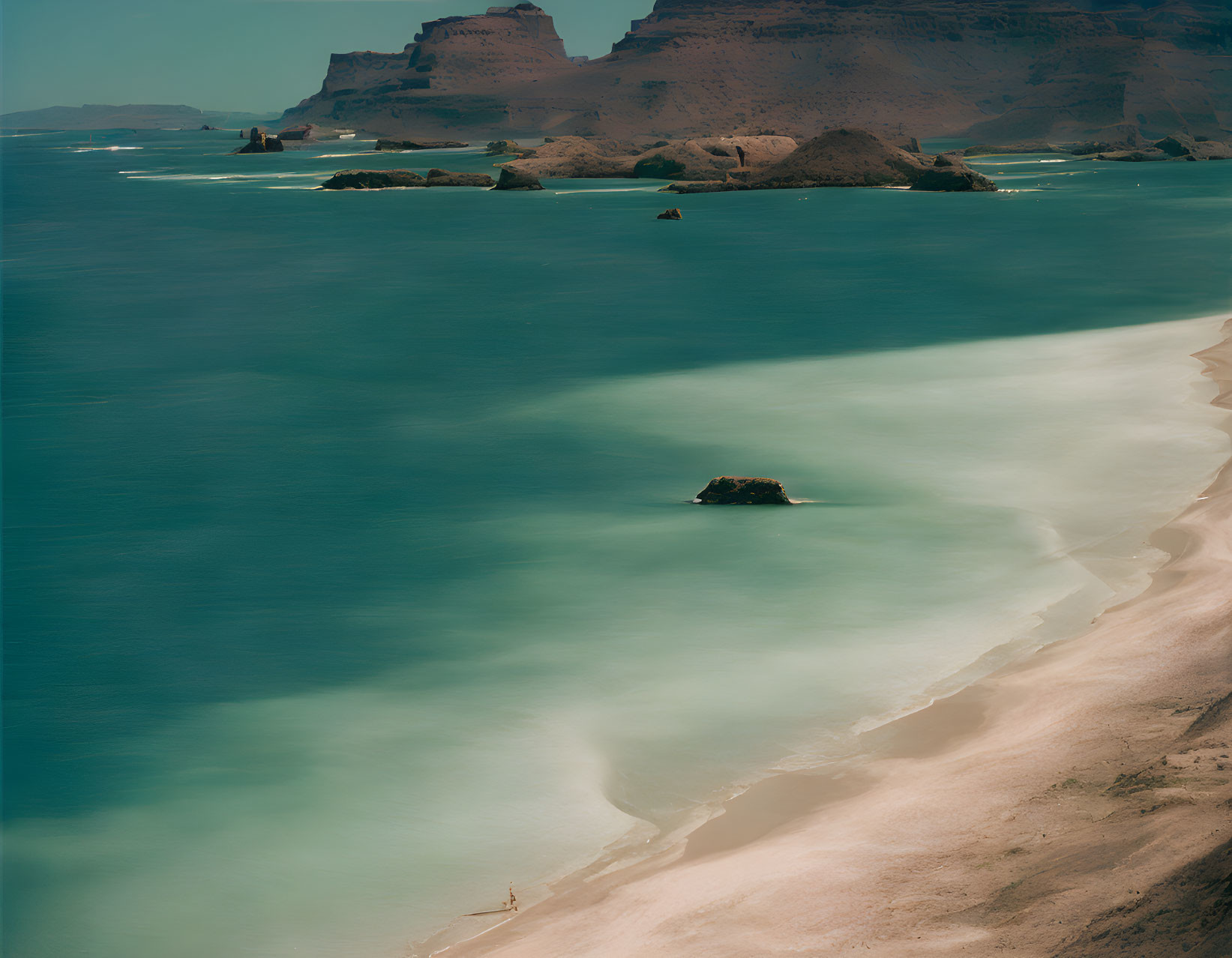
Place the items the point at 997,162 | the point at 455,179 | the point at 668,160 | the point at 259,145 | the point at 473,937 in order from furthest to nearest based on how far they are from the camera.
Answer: the point at 259,145 → the point at 997,162 → the point at 668,160 → the point at 455,179 → the point at 473,937

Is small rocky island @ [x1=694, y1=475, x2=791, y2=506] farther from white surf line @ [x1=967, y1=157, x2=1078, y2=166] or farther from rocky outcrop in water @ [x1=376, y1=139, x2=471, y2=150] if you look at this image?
rocky outcrop in water @ [x1=376, y1=139, x2=471, y2=150]

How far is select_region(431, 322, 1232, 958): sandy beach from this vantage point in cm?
373

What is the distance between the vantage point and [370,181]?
78.9 metres

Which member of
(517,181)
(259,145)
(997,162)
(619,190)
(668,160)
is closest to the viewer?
(517,181)

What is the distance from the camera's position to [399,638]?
8.73 meters

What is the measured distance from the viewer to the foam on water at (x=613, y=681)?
A: 5512 millimetres

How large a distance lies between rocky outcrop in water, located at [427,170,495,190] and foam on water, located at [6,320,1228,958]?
70.2 meters

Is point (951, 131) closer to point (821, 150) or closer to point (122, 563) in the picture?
point (821, 150)

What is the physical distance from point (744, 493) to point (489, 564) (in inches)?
112

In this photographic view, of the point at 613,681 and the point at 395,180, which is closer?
the point at 613,681

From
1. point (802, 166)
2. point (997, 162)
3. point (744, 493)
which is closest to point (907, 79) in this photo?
point (997, 162)

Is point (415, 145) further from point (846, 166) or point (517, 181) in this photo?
point (846, 166)

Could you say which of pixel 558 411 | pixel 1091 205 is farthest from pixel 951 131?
pixel 558 411

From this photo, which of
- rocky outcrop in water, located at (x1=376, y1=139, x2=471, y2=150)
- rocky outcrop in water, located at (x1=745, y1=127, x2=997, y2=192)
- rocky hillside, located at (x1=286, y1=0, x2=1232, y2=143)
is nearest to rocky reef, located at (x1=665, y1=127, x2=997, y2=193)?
rocky outcrop in water, located at (x1=745, y1=127, x2=997, y2=192)
